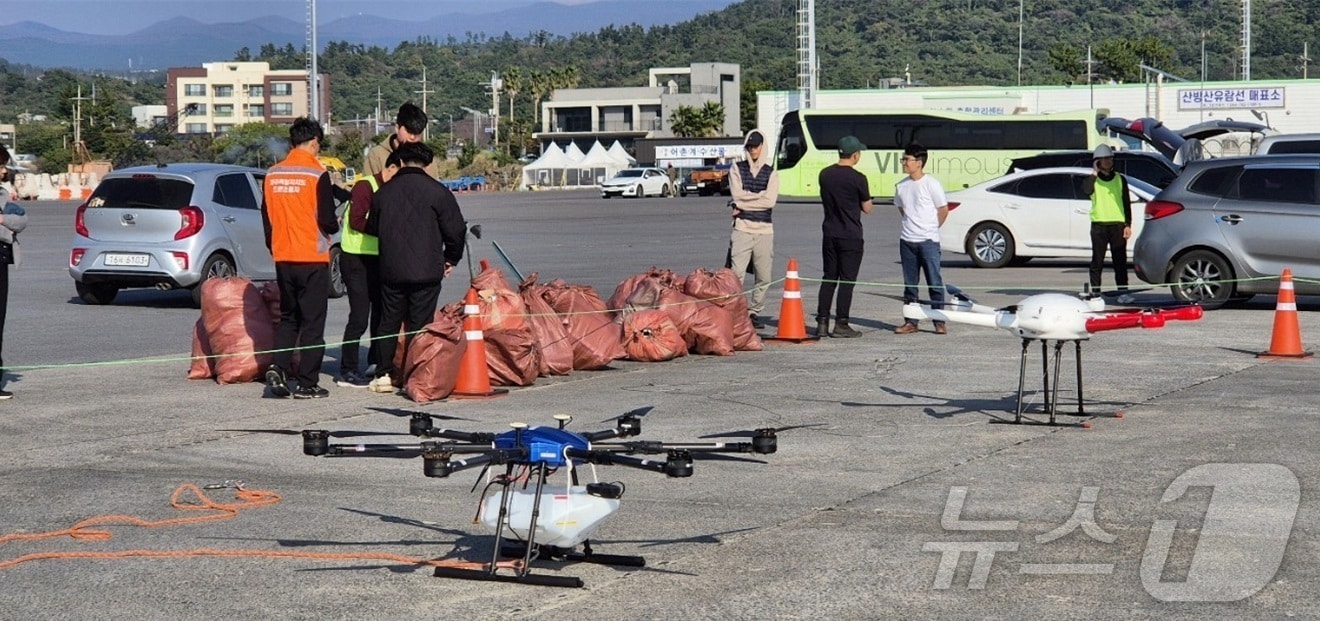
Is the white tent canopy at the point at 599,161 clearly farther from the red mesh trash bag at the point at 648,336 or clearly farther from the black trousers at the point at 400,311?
the black trousers at the point at 400,311

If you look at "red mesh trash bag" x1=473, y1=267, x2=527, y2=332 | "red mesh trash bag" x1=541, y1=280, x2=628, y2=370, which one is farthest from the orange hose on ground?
"red mesh trash bag" x1=541, y1=280, x2=628, y2=370

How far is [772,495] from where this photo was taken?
8.01 metres

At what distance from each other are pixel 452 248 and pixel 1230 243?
9568 mm

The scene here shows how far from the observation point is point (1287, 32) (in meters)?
166

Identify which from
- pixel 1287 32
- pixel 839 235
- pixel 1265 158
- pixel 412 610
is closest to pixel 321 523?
pixel 412 610

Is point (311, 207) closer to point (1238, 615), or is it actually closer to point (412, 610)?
point (412, 610)

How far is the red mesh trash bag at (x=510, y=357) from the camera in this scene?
1162 centimetres

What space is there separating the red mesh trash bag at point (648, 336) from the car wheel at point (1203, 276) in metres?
6.62

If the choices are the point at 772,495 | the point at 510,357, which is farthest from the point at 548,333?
the point at 772,495

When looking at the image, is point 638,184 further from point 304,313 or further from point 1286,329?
point 304,313

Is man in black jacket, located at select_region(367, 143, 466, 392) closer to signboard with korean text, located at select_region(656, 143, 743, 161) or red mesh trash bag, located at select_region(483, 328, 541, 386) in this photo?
red mesh trash bag, located at select_region(483, 328, 541, 386)

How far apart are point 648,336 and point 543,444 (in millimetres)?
7757

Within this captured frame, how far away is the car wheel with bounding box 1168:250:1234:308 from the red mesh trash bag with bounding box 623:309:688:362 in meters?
6.62

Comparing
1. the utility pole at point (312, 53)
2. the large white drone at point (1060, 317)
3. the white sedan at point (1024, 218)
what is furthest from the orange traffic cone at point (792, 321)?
the utility pole at point (312, 53)
